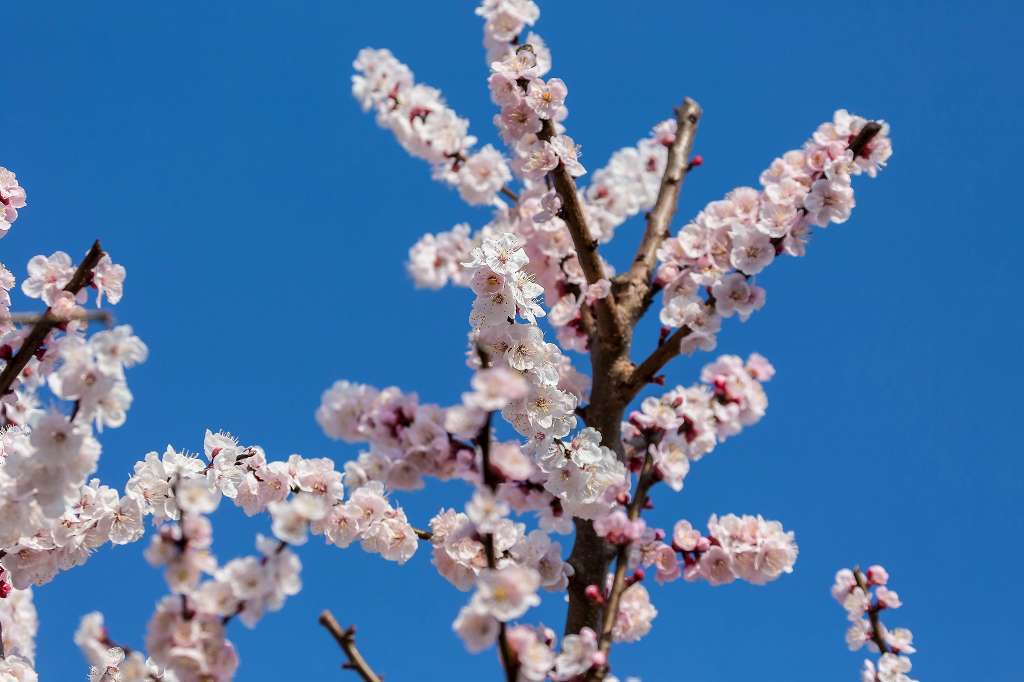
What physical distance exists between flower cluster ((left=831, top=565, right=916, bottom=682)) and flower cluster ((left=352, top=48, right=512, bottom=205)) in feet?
13.0

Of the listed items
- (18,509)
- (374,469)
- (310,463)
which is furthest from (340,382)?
(18,509)

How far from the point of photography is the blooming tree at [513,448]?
87.0 inches

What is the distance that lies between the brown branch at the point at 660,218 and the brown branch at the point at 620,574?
1.02 meters

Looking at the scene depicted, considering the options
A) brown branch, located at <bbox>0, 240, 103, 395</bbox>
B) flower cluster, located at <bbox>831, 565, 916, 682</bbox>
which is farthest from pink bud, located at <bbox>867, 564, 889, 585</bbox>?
brown branch, located at <bbox>0, 240, 103, 395</bbox>

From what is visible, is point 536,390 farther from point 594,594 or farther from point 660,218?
point 660,218

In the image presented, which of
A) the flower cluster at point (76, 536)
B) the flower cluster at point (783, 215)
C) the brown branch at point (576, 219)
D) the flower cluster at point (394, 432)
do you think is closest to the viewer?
the flower cluster at point (394, 432)

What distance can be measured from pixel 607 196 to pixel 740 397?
131 inches

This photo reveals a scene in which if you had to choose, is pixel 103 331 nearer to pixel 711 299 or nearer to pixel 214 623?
pixel 214 623

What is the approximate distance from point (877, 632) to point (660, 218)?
8.59 feet

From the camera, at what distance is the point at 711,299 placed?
437cm

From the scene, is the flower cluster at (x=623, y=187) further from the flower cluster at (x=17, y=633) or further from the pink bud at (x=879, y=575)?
the flower cluster at (x=17, y=633)

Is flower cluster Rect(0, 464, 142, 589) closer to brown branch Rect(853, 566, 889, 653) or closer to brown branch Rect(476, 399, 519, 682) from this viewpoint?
brown branch Rect(476, 399, 519, 682)

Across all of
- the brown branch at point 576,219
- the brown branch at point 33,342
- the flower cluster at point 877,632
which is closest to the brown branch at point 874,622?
the flower cluster at point 877,632

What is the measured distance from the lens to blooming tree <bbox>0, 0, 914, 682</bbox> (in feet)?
7.25
